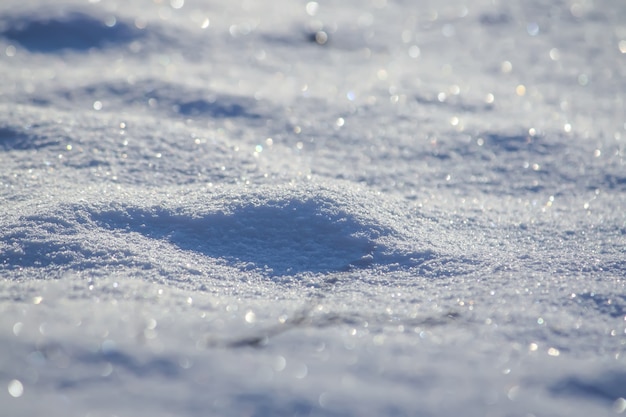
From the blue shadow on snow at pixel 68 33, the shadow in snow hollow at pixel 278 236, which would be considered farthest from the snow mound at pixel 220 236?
the blue shadow on snow at pixel 68 33

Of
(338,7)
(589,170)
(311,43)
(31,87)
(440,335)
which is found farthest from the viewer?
(338,7)

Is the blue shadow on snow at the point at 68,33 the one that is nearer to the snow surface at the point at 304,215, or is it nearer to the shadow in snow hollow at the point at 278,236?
the snow surface at the point at 304,215

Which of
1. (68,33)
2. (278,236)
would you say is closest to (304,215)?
(278,236)

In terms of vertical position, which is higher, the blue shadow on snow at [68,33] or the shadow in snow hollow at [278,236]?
the blue shadow on snow at [68,33]

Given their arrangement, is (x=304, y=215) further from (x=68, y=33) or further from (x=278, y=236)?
(x=68, y=33)

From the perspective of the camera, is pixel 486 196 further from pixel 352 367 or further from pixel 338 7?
pixel 338 7

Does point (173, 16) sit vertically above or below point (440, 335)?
above

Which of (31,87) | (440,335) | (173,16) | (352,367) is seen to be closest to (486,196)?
(440,335)

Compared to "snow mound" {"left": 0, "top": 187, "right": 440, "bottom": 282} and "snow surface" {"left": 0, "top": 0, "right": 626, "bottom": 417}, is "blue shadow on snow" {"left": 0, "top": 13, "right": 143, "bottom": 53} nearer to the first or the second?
"snow surface" {"left": 0, "top": 0, "right": 626, "bottom": 417}

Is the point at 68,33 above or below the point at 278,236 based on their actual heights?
above
